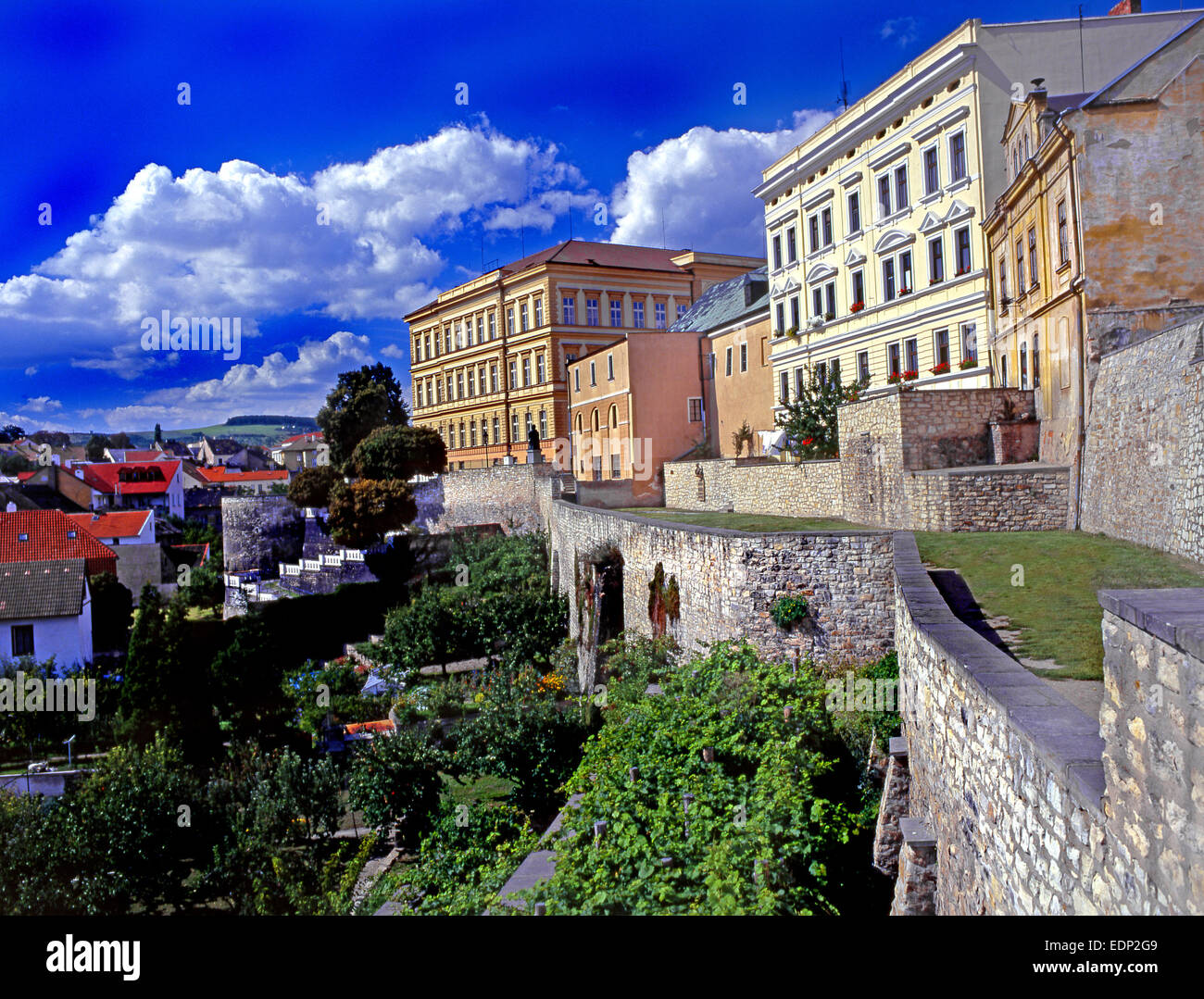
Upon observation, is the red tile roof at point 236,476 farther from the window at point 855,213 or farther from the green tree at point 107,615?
the window at point 855,213

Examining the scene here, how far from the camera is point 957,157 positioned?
22734 mm

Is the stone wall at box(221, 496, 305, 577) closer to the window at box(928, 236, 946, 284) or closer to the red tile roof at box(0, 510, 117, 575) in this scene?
the red tile roof at box(0, 510, 117, 575)

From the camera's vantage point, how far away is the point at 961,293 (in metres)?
22.8

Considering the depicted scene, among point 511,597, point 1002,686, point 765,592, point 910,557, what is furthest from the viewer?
point 511,597

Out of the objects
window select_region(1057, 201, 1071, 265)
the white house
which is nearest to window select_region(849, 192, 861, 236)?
window select_region(1057, 201, 1071, 265)

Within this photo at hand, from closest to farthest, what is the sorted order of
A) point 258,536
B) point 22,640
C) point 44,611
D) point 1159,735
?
point 1159,735
point 22,640
point 44,611
point 258,536

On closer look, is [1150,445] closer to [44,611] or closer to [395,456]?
[44,611]

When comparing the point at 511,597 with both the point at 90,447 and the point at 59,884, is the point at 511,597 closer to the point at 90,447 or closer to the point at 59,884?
the point at 59,884

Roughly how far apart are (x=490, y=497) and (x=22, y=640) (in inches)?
790

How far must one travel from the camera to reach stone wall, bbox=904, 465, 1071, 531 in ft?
44.5

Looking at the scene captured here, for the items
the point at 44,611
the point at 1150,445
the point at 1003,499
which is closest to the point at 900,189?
the point at 1003,499

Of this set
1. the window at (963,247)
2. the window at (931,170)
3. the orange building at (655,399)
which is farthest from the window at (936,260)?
the orange building at (655,399)
